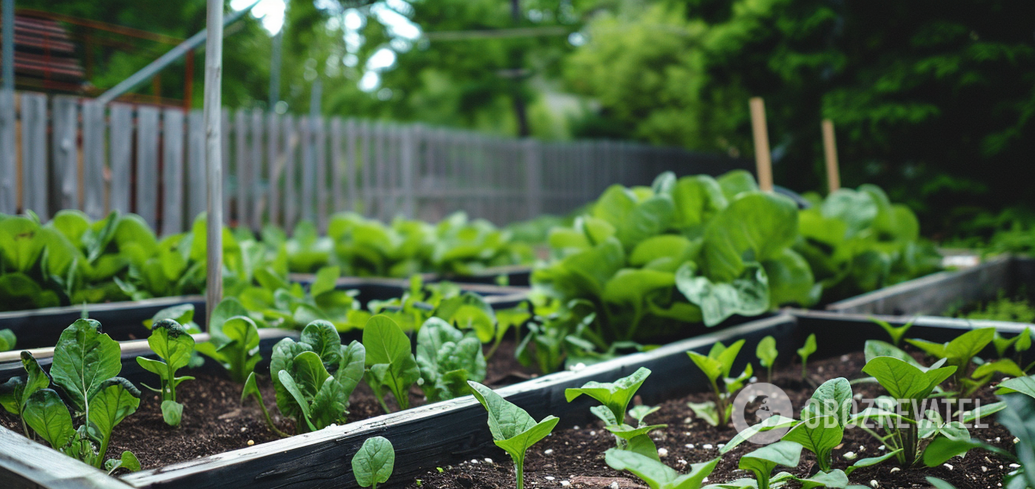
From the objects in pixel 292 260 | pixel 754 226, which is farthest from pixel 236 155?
pixel 754 226

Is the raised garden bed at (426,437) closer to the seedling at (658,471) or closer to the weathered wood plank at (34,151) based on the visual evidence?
the seedling at (658,471)

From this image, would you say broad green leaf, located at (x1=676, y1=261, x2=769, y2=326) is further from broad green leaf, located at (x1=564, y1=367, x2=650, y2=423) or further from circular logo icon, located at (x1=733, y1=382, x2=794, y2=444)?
broad green leaf, located at (x1=564, y1=367, x2=650, y2=423)

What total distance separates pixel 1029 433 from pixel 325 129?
591 centimetres

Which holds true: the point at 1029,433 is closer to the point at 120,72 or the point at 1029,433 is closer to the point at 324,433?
the point at 324,433

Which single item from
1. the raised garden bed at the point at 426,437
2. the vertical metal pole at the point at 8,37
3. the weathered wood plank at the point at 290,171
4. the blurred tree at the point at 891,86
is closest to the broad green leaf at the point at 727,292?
the raised garden bed at the point at 426,437

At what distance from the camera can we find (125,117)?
4.19 meters

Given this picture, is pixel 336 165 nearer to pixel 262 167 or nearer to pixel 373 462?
pixel 262 167

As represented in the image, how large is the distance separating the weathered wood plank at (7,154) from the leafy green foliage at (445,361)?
12.2ft

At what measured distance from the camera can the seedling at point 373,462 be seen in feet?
2.59

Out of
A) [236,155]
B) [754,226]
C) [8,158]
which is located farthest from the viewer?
[236,155]

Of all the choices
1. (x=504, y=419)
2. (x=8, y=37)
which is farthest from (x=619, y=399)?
(x=8, y=37)

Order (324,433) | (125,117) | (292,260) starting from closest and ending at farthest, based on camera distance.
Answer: (324,433) → (292,260) → (125,117)

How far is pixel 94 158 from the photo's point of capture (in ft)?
13.6

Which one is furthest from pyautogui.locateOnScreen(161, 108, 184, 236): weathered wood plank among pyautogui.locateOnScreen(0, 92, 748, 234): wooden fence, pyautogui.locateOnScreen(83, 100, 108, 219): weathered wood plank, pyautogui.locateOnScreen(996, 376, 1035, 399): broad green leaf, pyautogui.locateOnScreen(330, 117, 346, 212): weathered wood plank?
pyautogui.locateOnScreen(996, 376, 1035, 399): broad green leaf
